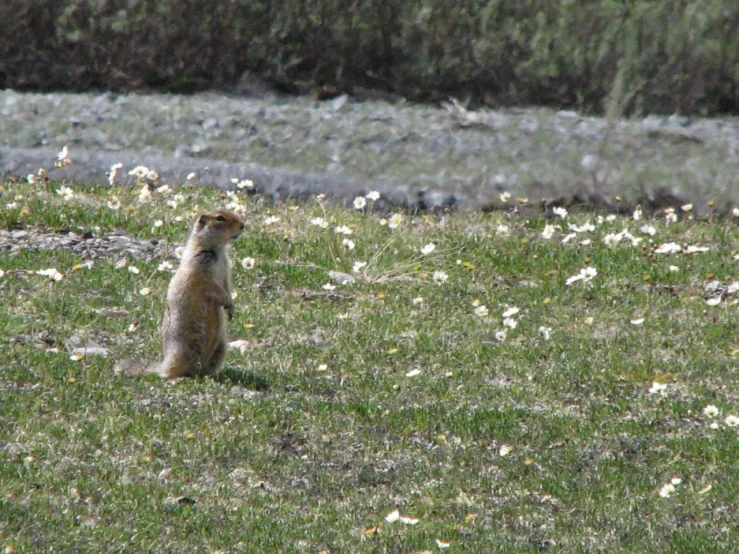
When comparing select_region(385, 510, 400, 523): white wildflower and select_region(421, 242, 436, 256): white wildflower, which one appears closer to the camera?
select_region(385, 510, 400, 523): white wildflower

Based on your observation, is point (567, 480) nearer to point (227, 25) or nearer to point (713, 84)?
point (713, 84)

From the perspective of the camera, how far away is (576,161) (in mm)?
13531

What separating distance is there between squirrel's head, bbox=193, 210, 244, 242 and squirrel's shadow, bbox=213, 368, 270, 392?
2.65ft

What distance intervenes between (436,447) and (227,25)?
9.83m

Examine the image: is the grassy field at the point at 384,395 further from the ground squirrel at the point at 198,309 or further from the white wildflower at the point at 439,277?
the ground squirrel at the point at 198,309

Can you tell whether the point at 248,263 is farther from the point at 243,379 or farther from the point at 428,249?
the point at 243,379

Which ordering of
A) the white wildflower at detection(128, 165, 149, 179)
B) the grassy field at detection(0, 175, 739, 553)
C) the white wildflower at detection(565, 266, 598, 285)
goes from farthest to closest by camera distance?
the white wildflower at detection(128, 165, 149, 179)
the white wildflower at detection(565, 266, 598, 285)
the grassy field at detection(0, 175, 739, 553)

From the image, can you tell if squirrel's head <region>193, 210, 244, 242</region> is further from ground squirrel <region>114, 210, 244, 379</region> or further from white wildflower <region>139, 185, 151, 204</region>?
white wildflower <region>139, 185, 151, 204</region>

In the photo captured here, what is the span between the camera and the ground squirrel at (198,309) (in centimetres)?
756

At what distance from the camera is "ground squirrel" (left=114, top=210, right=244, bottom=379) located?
7.56m

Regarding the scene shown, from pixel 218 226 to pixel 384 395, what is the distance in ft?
4.69

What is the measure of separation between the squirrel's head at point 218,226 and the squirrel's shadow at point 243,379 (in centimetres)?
81

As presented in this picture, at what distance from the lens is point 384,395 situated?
25.2ft

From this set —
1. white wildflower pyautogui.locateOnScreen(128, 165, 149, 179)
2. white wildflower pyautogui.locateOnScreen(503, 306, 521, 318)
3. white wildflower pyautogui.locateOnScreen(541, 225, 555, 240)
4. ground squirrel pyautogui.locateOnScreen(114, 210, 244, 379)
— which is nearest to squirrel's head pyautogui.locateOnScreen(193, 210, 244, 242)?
ground squirrel pyautogui.locateOnScreen(114, 210, 244, 379)
